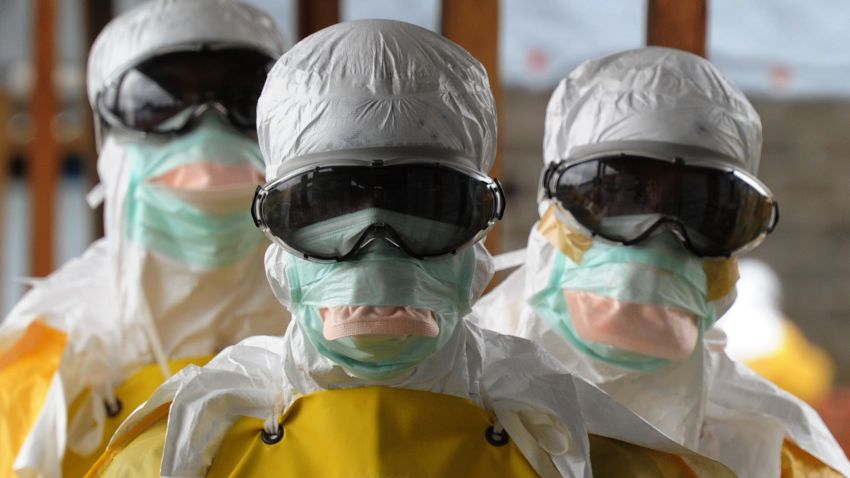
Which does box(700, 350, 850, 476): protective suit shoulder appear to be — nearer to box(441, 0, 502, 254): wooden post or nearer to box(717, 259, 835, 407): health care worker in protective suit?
box(441, 0, 502, 254): wooden post

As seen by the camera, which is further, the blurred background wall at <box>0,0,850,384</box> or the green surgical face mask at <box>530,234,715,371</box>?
the blurred background wall at <box>0,0,850,384</box>

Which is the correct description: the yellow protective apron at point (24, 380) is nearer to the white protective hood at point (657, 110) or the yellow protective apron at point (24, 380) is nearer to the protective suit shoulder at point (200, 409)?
the protective suit shoulder at point (200, 409)

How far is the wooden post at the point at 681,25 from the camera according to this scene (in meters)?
2.44

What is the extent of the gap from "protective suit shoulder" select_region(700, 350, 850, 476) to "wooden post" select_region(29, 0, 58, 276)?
2710mm

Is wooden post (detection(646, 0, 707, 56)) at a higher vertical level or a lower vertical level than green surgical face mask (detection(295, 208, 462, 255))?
higher

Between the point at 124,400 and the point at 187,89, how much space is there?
0.52 m

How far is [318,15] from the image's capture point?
A: 3.02 metres

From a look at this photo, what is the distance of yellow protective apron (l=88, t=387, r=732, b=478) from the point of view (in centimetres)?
163

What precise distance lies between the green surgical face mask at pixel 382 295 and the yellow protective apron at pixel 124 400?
69 centimetres

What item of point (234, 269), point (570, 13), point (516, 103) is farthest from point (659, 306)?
point (516, 103)

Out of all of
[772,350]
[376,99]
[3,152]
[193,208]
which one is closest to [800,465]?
[376,99]

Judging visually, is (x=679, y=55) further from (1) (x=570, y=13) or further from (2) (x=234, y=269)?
(1) (x=570, y=13)

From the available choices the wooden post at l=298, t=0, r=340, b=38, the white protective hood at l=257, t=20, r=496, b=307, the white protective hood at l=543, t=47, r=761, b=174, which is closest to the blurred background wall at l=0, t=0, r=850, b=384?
the wooden post at l=298, t=0, r=340, b=38

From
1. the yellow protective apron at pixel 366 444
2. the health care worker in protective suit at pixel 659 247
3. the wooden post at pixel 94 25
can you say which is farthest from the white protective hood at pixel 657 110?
the wooden post at pixel 94 25
